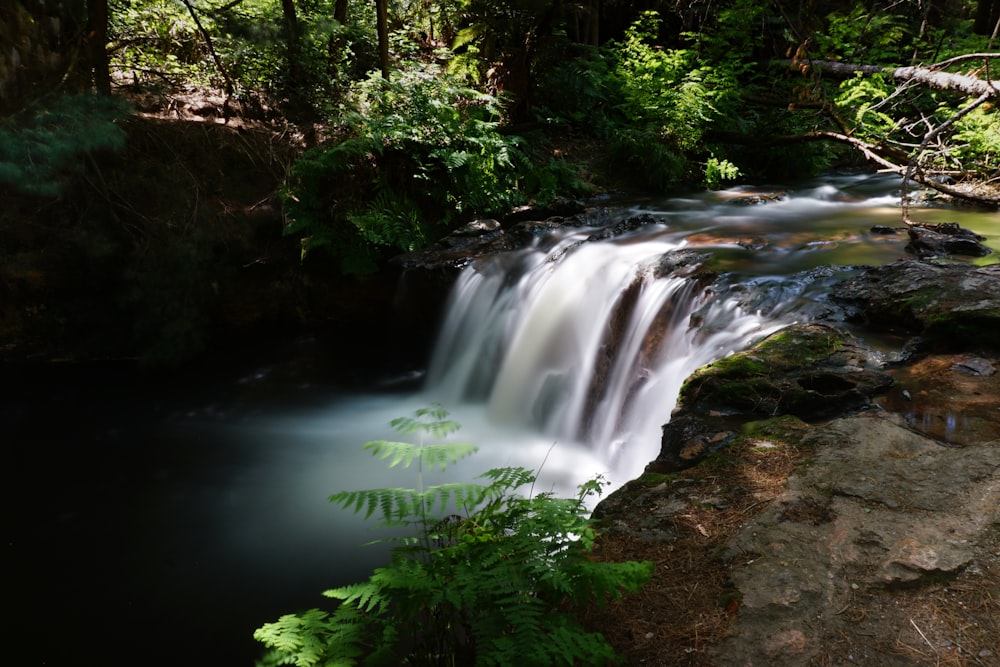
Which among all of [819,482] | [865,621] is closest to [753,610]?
[865,621]

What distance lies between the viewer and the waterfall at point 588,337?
18.4ft

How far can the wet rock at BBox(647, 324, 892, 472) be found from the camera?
12.6 feet

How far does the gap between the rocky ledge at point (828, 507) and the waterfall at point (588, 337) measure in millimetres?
1090

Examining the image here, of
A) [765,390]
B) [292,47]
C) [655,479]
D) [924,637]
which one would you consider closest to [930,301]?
[765,390]

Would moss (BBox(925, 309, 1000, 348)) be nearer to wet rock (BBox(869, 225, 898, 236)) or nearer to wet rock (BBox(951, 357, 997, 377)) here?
wet rock (BBox(951, 357, 997, 377))

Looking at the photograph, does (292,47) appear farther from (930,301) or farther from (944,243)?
(944,243)

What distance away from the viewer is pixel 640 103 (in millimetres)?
11359

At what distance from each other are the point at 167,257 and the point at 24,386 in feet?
7.25

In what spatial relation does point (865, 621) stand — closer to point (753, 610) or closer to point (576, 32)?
point (753, 610)

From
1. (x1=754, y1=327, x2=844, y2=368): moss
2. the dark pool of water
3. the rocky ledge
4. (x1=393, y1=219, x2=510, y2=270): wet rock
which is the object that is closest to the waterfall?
(x1=393, y1=219, x2=510, y2=270): wet rock

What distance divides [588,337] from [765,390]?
2.82m

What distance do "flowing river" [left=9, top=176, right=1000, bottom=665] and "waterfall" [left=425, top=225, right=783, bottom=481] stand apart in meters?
0.02

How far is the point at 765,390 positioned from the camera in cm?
411

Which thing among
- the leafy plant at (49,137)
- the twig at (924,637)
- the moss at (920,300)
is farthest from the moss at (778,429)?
the leafy plant at (49,137)
